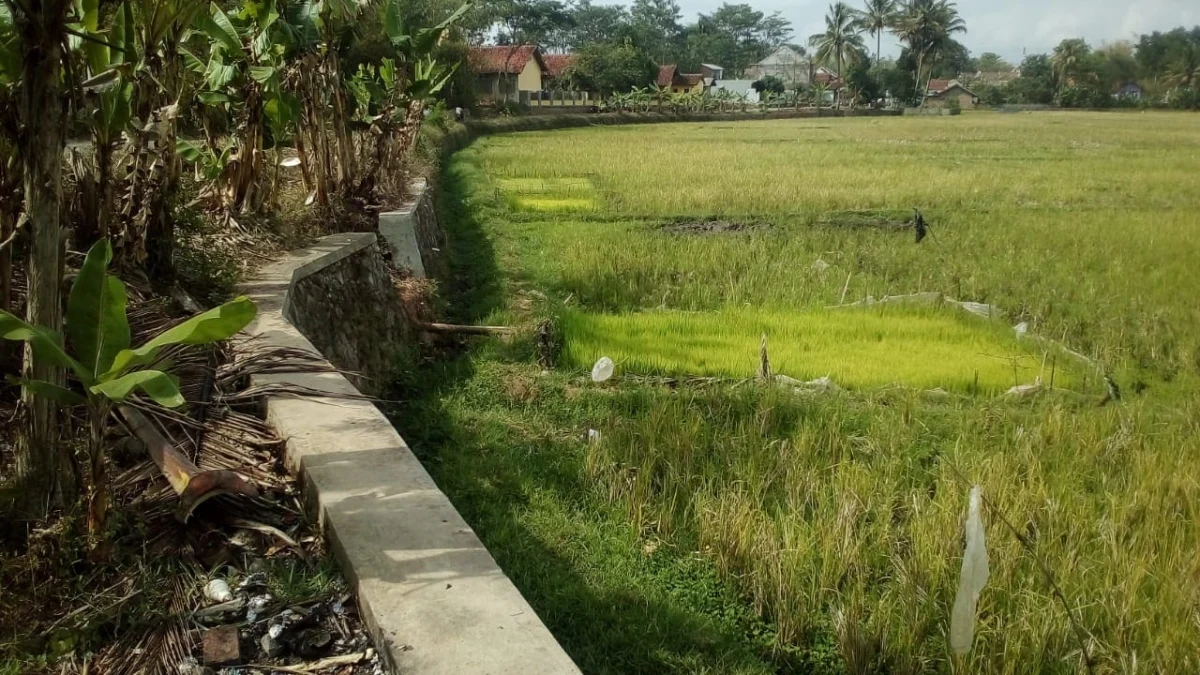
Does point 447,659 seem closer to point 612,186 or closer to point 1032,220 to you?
point 1032,220

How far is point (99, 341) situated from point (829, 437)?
282 cm

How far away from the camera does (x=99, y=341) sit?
1953 mm

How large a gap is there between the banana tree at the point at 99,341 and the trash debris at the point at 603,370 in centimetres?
300

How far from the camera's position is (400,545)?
2.12 m

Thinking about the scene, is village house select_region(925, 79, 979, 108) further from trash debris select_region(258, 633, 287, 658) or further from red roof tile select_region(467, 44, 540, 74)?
trash debris select_region(258, 633, 287, 658)

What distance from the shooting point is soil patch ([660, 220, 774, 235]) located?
31.5 feet

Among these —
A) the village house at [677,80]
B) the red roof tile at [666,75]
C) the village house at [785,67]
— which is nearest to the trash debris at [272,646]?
the village house at [677,80]

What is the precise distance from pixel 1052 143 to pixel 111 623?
24.7 m

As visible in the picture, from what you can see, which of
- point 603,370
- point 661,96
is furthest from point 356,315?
point 661,96

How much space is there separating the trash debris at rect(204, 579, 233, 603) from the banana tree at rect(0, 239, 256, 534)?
25cm

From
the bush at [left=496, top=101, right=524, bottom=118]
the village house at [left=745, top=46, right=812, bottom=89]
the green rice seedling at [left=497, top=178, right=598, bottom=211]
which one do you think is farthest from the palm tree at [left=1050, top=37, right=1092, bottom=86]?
the green rice seedling at [left=497, top=178, right=598, bottom=211]

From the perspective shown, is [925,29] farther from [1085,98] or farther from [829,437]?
[829,437]

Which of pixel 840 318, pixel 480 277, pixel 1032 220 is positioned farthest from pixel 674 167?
pixel 840 318

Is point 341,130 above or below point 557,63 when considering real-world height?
below
